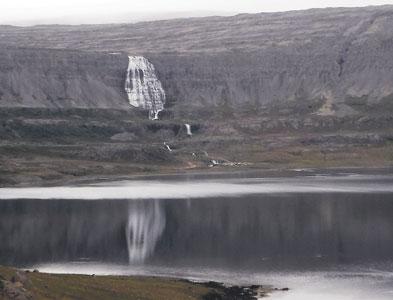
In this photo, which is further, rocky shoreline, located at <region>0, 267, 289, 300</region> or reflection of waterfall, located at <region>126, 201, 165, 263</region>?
reflection of waterfall, located at <region>126, 201, 165, 263</region>

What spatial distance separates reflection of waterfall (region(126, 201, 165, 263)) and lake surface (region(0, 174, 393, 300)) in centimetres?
12

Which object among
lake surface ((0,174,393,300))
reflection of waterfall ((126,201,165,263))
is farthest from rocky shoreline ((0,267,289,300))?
reflection of waterfall ((126,201,165,263))

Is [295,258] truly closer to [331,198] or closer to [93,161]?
[331,198]

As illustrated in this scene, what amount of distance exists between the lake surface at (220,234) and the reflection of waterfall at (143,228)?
0.40ft

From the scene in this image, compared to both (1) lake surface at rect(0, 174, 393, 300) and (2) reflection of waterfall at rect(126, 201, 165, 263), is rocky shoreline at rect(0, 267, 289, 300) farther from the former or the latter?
(2) reflection of waterfall at rect(126, 201, 165, 263)

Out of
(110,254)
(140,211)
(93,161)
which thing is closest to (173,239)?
(110,254)

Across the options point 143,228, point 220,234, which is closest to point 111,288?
point 220,234

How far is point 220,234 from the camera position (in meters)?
95.0

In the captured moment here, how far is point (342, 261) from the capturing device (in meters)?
78.2

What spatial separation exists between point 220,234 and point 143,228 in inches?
421

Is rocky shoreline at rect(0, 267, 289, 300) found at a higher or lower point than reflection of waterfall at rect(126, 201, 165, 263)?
higher

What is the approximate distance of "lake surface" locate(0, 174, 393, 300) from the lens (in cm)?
7388

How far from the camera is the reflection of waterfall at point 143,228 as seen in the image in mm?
86125

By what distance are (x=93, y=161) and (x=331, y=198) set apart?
8019 cm
